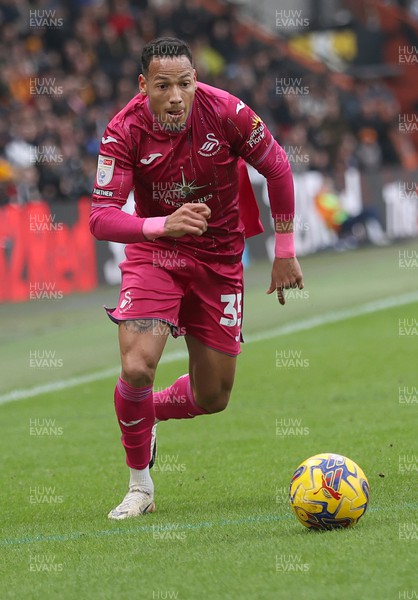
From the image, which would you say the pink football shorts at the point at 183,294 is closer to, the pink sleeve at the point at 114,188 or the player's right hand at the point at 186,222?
the pink sleeve at the point at 114,188

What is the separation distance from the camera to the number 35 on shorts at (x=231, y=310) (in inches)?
280

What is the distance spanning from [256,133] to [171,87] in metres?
0.60

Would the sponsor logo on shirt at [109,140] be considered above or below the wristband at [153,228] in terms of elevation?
above

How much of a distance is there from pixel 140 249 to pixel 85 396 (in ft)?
13.8

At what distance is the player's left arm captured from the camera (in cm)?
677

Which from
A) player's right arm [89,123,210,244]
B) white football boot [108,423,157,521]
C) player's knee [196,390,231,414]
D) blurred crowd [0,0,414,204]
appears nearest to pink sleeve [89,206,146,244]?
player's right arm [89,123,210,244]

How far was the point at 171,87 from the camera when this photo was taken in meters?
6.48

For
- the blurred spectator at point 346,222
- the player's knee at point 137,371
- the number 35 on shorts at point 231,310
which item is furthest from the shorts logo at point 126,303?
the blurred spectator at point 346,222

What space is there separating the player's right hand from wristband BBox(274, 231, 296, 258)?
869mm

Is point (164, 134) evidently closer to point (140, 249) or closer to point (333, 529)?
point (140, 249)

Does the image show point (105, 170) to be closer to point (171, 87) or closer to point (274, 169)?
point (171, 87)

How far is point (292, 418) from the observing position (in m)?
9.34

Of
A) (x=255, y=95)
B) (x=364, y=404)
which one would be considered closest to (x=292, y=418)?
(x=364, y=404)

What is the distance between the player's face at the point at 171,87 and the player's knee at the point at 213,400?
166 cm
